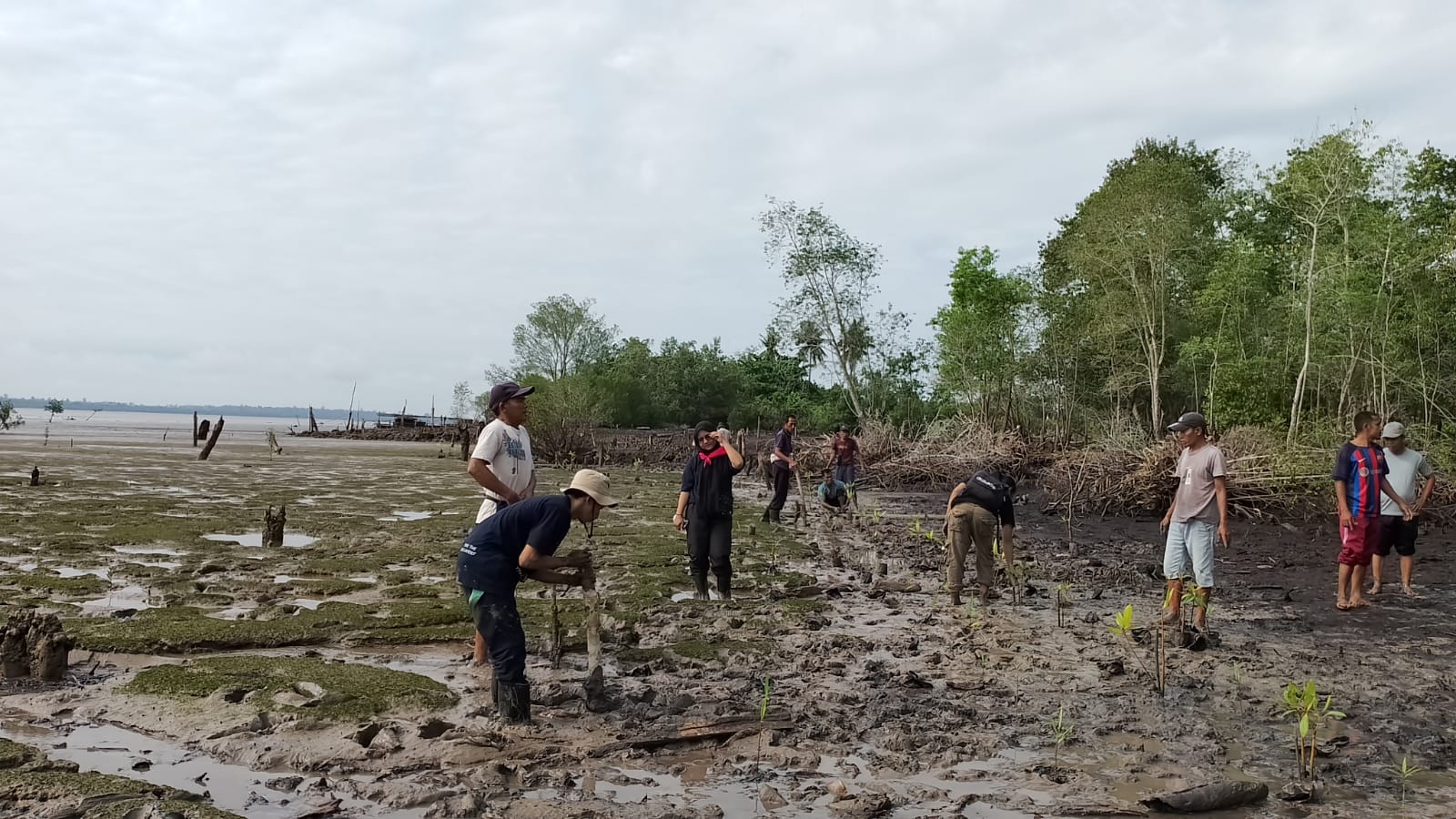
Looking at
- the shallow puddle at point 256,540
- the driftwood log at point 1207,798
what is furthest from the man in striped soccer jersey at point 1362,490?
the shallow puddle at point 256,540

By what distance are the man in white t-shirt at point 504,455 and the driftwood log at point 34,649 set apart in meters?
2.40

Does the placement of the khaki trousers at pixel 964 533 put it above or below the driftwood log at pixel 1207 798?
above

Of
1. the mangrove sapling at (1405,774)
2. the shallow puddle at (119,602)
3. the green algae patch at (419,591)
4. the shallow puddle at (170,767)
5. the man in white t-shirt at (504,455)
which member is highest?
the man in white t-shirt at (504,455)

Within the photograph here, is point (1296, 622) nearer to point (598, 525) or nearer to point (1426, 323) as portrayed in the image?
point (598, 525)

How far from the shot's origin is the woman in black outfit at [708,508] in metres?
8.69

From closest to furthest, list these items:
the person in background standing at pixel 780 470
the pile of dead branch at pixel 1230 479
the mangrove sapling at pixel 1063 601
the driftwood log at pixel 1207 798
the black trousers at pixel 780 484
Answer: the driftwood log at pixel 1207 798 < the mangrove sapling at pixel 1063 601 < the pile of dead branch at pixel 1230 479 < the person in background standing at pixel 780 470 < the black trousers at pixel 780 484

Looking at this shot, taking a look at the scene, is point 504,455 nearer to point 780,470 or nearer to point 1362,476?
point 1362,476

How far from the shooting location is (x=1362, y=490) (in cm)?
847

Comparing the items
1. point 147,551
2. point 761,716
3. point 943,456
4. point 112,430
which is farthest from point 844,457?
point 112,430

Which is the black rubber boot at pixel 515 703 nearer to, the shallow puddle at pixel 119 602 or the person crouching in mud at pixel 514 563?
the person crouching in mud at pixel 514 563

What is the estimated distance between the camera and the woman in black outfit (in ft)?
28.5

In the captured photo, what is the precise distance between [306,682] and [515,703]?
1470 millimetres

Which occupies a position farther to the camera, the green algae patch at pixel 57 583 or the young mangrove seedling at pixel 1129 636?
the green algae patch at pixel 57 583

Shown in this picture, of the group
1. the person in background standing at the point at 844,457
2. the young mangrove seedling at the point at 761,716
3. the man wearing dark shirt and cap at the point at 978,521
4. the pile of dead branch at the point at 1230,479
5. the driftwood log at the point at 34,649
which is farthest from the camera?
the person in background standing at the point at 844,457
